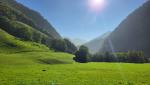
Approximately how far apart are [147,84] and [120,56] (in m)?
159

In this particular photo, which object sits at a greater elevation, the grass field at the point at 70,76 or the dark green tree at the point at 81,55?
the dark green tree at the point at 81,55

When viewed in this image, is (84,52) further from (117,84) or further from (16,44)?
(117,84)

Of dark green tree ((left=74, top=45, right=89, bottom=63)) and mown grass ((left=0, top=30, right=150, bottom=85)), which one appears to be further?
dark green tree ((left=74, top=45, right=89, bottom=63))

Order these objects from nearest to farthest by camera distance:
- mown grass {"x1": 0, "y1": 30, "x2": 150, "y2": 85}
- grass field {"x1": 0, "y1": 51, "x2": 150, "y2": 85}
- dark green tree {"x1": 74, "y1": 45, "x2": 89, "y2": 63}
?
1. grass field {"x1": 0, "y1": 51, "x2": 150, "y2": 85}
2. mown grass {"x1": 0, "y1": 30, "x2": 150, "y2": 85}
3. dark green tree {"x1": 74, "y1": 45, "x2": 89, "y2": 63}

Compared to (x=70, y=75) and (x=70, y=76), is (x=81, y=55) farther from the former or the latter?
(x=70, y=76)

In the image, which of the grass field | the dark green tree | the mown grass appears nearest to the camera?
the grass field

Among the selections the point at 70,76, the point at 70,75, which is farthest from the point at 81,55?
the point at 70,76

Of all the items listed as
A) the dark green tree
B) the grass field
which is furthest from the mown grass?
the dark green tree

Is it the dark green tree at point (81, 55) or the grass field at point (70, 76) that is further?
the dark green tree at point (81, 55)

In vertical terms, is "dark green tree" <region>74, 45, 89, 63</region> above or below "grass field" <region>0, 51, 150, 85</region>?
above

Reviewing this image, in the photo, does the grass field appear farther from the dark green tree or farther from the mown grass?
the dark green tree

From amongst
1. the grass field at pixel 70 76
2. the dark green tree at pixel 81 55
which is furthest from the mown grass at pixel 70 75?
the dark green tree at pixel 81 55

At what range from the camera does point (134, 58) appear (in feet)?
609

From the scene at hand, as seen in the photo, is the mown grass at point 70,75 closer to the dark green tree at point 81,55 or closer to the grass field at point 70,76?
the grass field at point 70,76
